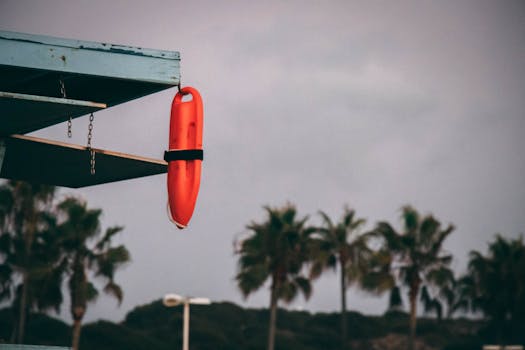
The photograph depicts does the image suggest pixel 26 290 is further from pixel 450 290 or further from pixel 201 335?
pixel 450 290

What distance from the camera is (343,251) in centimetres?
5509

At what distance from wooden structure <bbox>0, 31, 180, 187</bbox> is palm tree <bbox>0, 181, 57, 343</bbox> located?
1316 inches

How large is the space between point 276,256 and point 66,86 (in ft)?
126

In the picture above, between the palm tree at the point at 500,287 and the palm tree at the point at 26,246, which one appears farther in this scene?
the palm tree at the point at 500,287

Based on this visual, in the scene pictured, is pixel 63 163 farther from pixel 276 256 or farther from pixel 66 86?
pixel 276 256

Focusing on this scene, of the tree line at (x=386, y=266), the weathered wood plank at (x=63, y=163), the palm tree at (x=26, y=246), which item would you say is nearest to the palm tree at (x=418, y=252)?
the tree line at (x=386, y=266)

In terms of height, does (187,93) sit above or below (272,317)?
above

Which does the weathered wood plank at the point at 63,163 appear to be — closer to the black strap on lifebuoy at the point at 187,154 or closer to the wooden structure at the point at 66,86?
the wooden structure at the point at 66,86

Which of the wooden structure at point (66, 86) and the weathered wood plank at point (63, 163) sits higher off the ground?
the wooden structure at point (66, 86)

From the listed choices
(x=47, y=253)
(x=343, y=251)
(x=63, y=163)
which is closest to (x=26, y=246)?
(x=47, y=253)

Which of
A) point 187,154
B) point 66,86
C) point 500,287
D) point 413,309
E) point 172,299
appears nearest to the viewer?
Result: point 187,154

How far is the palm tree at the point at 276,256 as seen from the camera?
51812mm

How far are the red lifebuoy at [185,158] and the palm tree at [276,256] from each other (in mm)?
37534

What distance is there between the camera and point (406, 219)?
5447 centimetres
